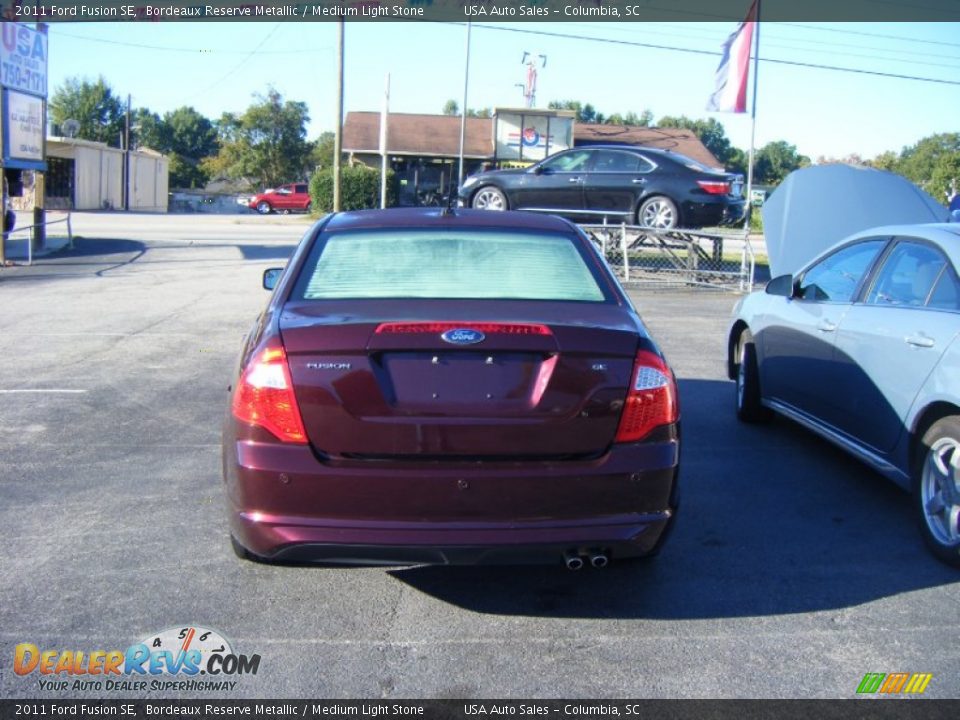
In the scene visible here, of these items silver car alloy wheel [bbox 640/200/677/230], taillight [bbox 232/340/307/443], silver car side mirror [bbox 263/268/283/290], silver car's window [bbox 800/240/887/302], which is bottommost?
taillight [bbox 232/340/307/443]

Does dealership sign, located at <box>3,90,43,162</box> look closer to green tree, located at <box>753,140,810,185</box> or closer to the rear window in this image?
the rear window

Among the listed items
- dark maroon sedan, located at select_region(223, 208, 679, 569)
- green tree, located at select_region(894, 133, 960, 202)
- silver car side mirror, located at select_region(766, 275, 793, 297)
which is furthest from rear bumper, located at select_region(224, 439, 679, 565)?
green tree, located at select_region(894, 133, 960, 202)

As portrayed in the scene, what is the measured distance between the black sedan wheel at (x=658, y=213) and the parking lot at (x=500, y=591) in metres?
10.4

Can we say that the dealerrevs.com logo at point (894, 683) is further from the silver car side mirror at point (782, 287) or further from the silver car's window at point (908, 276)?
the silver car side mirror at point (782, 287)

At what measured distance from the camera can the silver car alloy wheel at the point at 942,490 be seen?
181 inches

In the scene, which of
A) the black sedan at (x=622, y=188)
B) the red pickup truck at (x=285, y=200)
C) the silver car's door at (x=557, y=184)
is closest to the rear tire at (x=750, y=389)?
the black sedan at (x=622, y=188)

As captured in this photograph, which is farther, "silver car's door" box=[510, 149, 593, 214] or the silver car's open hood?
"silver car's door" box=[510, 149, 593, 214]

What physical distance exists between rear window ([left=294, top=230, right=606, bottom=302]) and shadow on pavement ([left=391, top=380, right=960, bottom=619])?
4.24 ft

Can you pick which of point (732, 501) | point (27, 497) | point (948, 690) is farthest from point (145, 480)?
point (948, 690)

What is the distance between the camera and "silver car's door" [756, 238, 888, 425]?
6.00 meters

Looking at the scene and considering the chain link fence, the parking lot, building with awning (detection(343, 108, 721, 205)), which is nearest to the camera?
the parking lot

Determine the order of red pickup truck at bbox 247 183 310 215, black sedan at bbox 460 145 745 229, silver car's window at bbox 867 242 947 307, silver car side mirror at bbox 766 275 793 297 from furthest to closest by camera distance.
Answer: red pickup truck at bbox 247 183 310 215, black sedan at bbox 460 145 745 229, silver car side mirror at bbox 766 275 793 297, silver car's window at bbox 867 242 947 307

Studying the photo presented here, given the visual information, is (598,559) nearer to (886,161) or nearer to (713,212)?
(713,212)

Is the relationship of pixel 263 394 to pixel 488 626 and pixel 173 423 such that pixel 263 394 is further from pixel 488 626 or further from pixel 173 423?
pixel 173 423
